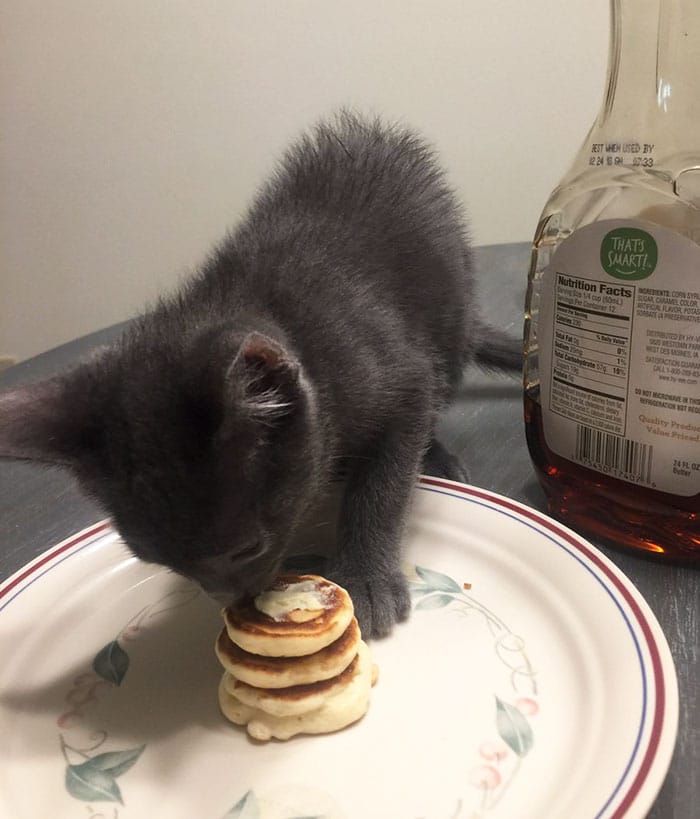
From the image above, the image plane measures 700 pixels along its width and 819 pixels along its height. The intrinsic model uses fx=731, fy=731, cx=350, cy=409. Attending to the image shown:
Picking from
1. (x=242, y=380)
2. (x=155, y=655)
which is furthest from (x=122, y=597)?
(x=242, y=380)

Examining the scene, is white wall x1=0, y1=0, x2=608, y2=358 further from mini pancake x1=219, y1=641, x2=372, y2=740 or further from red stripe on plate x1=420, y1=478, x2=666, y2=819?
mini pancake x1=219, y1=641, x2=372, y2=740

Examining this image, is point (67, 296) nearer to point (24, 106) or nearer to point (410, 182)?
point (24, 106)

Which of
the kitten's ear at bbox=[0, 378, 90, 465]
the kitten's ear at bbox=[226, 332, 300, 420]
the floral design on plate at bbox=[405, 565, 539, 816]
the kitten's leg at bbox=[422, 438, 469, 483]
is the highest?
the kitten's ear at bbox=[226, 332, 300, 420]

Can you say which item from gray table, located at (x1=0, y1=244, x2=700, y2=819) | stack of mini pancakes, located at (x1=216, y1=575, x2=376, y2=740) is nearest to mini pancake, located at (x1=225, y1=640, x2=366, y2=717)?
stack of mini pancakes, located at (x1=216, y1=575, x2=376, y2=740)

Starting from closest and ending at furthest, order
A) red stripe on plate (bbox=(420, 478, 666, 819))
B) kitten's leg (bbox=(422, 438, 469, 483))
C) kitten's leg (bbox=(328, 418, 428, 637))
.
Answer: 1. red stripe on plate (bbox=(420, 478, 666, 819))
2. kitten's leg (bbox=(328, 418, 428, 637))
3. kitten's leg (bbox=(422, 438, 469, 483))

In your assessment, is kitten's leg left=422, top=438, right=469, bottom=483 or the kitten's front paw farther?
kitten's leg left=422, top=438, right=469, bottom=483

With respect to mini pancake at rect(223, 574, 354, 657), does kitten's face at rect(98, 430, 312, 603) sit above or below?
above

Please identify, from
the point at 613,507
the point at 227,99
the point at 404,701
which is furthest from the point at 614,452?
the point at 227,99

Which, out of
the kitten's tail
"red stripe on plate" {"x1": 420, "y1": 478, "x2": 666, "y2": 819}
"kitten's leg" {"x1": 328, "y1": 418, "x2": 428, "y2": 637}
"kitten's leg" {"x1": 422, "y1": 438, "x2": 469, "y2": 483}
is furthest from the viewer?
the kitten's tail
